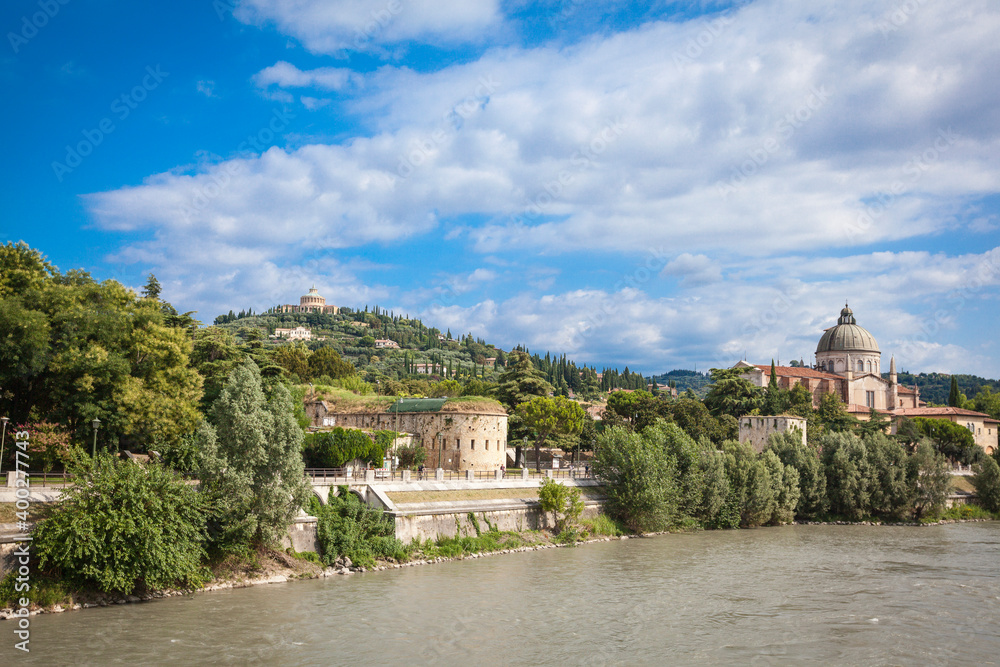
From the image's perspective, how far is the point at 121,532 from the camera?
18906 millimetres

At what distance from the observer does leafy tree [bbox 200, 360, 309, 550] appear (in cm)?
2192

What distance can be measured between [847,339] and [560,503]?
79.1 m

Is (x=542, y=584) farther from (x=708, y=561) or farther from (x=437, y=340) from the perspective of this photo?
(x=437, y=340)

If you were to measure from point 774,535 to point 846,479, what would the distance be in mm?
10227

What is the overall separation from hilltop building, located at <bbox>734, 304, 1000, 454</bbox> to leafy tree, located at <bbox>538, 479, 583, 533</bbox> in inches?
2344

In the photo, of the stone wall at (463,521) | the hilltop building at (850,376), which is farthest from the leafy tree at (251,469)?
the hilltop building at (850,376)

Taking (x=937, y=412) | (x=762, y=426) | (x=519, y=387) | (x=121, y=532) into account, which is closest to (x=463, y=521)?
(x=121, y=532)

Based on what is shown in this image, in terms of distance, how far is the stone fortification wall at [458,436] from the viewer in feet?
138

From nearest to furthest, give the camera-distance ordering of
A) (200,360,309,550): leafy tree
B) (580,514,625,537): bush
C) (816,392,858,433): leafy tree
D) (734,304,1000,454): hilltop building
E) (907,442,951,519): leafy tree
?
(200,360,309,550): leafy tree, (580,514,625,537): bush, (907,442,951,519): leafy tree, (816,392,858,433): leafy tree, (734,304,1000,454): hilltop building

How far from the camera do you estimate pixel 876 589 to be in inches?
993

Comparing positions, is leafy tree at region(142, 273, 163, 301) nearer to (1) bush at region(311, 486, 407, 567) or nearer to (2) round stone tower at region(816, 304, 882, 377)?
(1) bush at region(311, 486, 407, 567)

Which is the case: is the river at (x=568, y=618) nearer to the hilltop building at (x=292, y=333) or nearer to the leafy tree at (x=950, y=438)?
the leafy tree at (x=950, y=438)

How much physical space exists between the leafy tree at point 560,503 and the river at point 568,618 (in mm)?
3645

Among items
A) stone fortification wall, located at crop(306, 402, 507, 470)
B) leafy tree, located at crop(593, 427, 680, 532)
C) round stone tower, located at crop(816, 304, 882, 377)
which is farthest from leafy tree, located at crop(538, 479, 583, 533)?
round stone tower, located at crop(816, 304, 882, 377)
